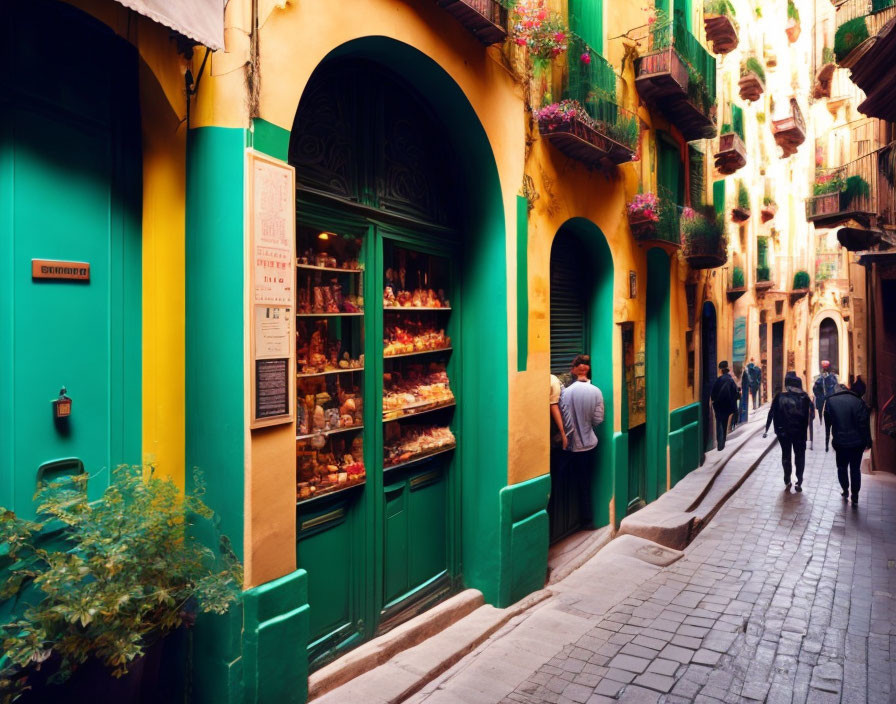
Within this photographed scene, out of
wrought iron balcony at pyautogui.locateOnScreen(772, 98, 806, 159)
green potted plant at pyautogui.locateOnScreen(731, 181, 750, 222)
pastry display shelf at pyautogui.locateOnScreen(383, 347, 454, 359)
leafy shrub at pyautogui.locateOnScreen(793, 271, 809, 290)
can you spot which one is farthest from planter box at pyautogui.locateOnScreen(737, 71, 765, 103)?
pastry display shelf at pyautogui.locateOnScreen(383, 347, 454, 359)

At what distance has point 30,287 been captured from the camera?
3.19m

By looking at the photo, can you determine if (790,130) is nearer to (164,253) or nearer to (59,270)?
(164,253)

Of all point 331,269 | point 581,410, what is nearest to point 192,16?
point 331,269

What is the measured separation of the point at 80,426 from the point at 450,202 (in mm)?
4208

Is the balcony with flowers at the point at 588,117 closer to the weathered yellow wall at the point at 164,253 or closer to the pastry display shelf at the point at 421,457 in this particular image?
the pastry display shelf at the point at 421,457

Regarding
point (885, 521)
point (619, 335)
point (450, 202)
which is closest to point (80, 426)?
point (450, 202)

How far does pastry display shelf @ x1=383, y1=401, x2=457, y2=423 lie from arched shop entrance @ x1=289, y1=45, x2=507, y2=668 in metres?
0.02

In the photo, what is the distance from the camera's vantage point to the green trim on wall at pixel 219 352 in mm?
3783

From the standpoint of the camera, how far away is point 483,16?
575 cm

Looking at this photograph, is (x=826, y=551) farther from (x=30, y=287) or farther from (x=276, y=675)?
(x=30, y=287)

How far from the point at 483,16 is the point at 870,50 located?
8722 millimetres

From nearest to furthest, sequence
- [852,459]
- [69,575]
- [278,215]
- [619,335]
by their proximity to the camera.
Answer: [69,575] < [278,215] < [619,335] < [852,459]

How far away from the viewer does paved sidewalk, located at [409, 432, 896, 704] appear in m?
4.90

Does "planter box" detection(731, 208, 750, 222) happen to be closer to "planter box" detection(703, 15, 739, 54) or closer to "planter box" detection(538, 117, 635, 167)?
"planter box" detection(703, 15, 739, 54)
